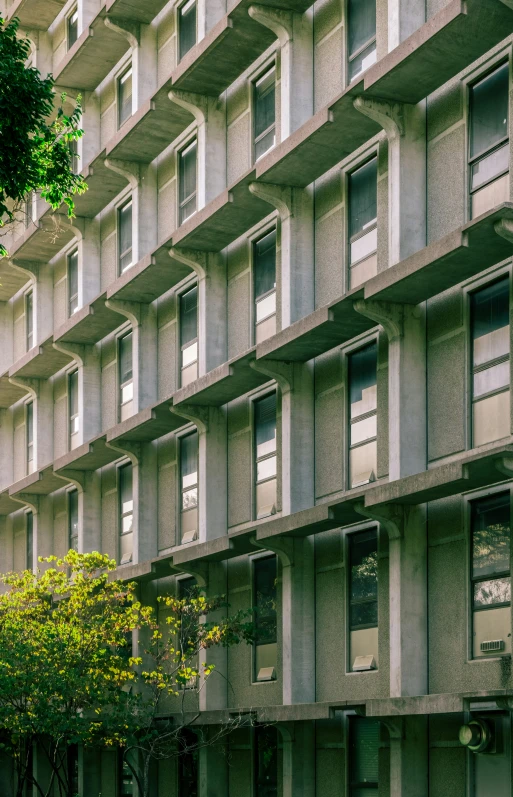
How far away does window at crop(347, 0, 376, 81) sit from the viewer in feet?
79.3

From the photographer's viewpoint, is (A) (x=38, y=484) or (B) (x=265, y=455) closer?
(B) (x=265, y=455)

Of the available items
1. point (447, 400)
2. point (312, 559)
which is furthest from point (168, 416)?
point (447, 400)

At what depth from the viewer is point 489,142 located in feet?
67.3

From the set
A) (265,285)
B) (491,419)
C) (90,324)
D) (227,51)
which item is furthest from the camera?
(90,324)

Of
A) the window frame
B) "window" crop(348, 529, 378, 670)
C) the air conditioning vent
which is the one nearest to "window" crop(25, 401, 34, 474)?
the window frame

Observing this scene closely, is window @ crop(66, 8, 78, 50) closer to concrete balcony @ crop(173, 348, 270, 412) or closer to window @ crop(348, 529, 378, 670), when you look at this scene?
concrete balcony @ crop(173, 348, 270, 412)

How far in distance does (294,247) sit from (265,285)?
2382 mm

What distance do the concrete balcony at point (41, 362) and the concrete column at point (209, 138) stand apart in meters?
9.79

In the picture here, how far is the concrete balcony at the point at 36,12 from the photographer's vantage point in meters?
40.1

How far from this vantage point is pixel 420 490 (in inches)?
774

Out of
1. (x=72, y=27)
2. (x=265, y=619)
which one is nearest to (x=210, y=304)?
(x=265, y=619)

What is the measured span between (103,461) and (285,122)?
40.7 feet

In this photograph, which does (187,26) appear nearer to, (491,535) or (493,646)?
(491,535)

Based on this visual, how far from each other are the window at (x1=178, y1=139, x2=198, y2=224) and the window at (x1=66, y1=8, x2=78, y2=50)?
31.0 ft
